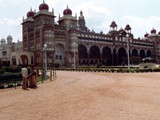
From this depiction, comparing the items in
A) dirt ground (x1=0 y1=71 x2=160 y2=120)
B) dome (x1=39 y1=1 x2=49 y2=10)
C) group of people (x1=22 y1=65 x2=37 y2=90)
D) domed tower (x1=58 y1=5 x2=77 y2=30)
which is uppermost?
dome (x1=39 y1=1 x2=49 y2=10)

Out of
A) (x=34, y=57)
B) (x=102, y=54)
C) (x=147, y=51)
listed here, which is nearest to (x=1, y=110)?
(x=34, y=57)

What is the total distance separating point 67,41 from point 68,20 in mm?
7179

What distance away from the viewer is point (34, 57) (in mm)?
70000

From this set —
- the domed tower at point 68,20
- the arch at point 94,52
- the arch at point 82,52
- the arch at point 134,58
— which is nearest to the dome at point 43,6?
the domed tower at point 68,20

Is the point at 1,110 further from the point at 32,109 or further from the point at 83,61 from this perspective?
the point at 83,61

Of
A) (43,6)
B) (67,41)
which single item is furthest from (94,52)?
(43,6)

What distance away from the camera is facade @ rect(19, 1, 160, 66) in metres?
A: 68.2

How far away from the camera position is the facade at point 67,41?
68175 millimetres

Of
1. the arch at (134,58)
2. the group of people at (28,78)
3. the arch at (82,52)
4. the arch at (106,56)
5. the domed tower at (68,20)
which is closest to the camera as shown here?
the group of people at (28,78)

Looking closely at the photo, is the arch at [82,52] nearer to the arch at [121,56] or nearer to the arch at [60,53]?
the arch at [60,53]

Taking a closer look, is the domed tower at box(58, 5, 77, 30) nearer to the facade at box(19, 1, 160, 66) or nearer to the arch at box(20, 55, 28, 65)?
the facade at box(19, 1, 160, 66)

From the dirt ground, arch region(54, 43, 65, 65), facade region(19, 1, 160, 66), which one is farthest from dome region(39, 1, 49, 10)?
the dirt ground

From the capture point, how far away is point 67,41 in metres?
73.8

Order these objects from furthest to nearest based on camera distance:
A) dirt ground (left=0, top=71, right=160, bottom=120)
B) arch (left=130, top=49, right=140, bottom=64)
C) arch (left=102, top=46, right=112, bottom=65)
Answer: arch (left=130, top=49, right=140, bottom=64)
arch (left=102, top=46, right=112, bottom=65)
dirt ground (left=0, top=71, right=160, bottom=120)
